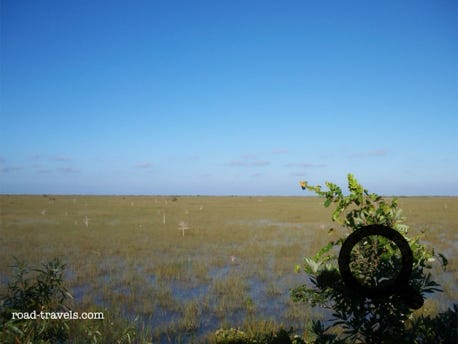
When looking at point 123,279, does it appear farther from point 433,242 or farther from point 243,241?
point 433,242

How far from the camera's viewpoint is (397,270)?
9.51 feet

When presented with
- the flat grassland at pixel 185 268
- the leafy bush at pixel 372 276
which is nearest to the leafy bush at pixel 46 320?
the flat grassland at pixel 185 268

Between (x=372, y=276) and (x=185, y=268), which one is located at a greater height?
(x=372, y=276)

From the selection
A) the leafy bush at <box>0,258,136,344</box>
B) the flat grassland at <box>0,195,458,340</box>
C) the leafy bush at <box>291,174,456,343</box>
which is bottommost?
the flat grassland at <box>0,195,458,340</box>

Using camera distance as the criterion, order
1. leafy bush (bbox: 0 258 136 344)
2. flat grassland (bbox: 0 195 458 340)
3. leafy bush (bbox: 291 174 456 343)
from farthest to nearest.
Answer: flat grassland (bbox: 0 195 458 340) → leafy bush (bbox: 0 258 136 344) → leafy bush (bbox: 291 174 456 343)

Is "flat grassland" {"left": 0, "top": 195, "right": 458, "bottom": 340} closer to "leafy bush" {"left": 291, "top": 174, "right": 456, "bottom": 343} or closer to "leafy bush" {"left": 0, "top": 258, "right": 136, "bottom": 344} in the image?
"leafy bush" {"left": 291, "top": 174, "right": 456, "bottom": 343}

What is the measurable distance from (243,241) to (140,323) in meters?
13.1

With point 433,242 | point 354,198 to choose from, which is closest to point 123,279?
point 354,198

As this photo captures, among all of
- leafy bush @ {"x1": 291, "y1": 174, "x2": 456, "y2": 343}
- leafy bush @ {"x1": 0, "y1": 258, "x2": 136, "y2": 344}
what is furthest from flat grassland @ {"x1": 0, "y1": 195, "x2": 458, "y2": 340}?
leafy bush @ {"x1": 0, "y1": 258, "x2": 136, "y2": 344}

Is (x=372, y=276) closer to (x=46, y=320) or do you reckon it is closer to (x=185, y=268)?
(x=46, y=320)

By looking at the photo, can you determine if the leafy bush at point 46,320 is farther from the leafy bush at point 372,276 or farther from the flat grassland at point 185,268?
the leafy bush at point 372,276

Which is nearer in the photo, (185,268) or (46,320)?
(46,320)

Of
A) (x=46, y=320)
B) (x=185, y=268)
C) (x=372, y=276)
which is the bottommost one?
(x=185, y=268)

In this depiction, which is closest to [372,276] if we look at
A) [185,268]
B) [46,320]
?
[46,320]
